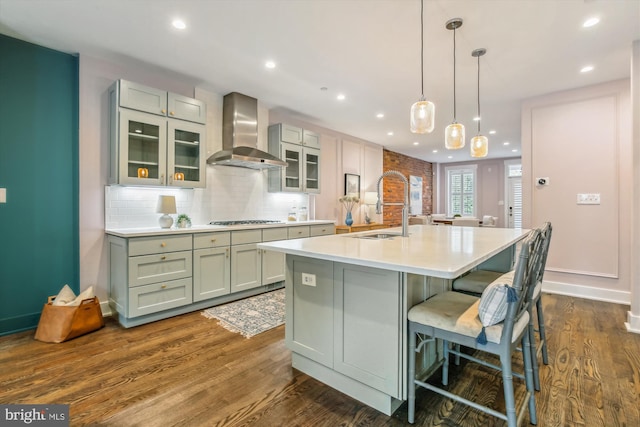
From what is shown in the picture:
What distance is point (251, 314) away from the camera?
3172mm

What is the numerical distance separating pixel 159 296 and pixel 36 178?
157cm

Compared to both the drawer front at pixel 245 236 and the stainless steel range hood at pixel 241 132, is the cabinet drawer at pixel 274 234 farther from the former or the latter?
the stainless steel range hood at pixel 241 132

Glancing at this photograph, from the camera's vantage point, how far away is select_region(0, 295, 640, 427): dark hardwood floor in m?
1.62

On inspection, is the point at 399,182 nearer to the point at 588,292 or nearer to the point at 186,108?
the point at 588,292

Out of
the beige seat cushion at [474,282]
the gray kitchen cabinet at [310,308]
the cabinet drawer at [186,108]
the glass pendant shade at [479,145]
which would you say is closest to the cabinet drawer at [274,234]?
the cabinet drawer at [186,108]

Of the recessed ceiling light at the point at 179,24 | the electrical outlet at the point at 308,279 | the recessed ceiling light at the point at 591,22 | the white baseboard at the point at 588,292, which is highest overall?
the recessed ceiling light at the point at 591,22

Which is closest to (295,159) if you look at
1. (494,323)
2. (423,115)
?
(423,115)

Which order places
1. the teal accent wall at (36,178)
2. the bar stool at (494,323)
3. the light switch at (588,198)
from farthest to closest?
the light switch at (588,198) < the teal accent wall at (36,178) < the bar stool at (494,323)

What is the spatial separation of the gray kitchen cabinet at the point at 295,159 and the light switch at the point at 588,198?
3.58 m

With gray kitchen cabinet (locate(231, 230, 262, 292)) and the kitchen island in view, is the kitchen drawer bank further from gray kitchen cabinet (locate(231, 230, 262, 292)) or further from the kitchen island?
the kitchen island

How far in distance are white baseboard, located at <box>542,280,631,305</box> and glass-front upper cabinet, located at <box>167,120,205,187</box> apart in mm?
4718

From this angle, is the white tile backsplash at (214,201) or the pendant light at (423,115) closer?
the pendant light at (423,115)

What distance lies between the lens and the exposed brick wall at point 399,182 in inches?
299

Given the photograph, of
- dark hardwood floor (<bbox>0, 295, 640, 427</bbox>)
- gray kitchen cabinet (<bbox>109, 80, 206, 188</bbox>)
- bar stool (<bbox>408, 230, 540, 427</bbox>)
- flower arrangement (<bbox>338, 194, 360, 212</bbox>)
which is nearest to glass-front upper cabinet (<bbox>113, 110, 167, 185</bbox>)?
gray kitchen cabinet (<bbox>109, 80, 206, 188</bbox>)
